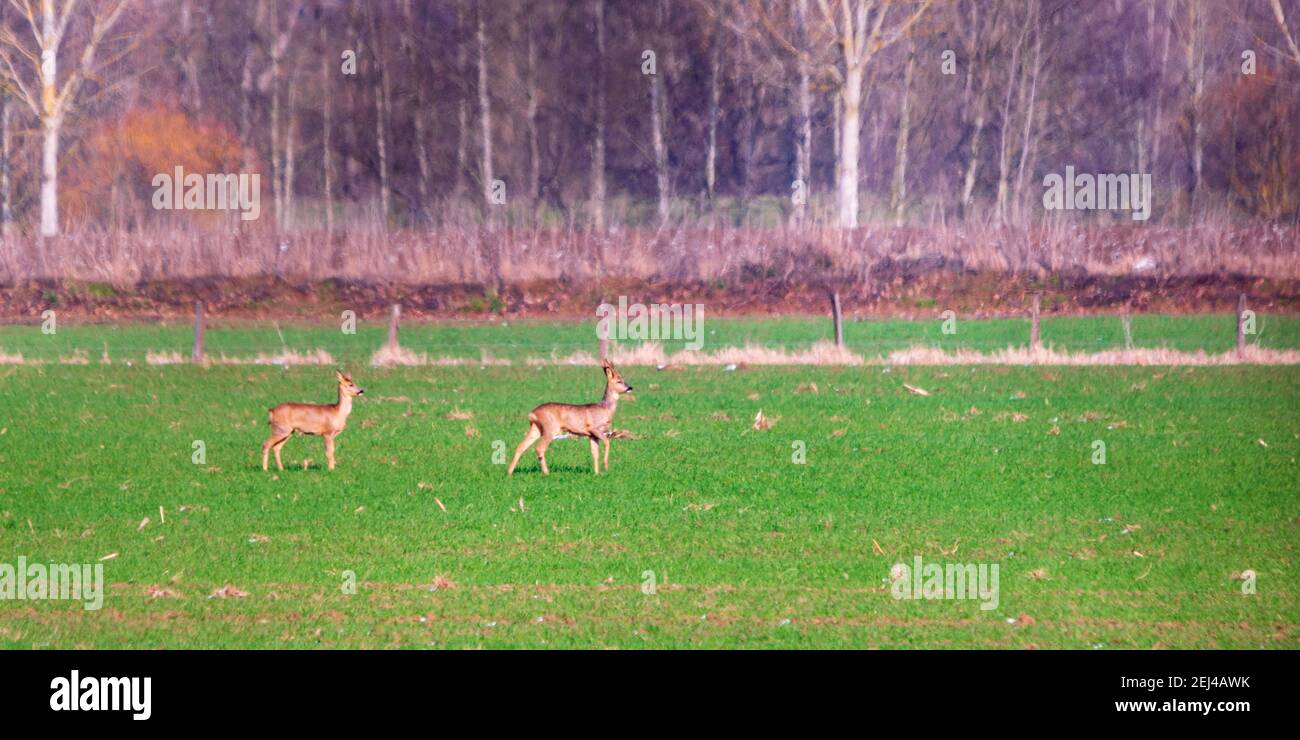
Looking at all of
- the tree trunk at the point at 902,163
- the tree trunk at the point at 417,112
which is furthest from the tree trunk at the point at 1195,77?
the tree trunk at the point at 417,112

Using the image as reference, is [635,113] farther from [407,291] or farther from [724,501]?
[724,501]

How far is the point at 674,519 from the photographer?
54.3ft

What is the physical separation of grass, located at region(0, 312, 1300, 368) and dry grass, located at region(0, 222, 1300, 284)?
3364 mm

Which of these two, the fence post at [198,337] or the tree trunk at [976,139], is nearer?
the fence post at [198,337]

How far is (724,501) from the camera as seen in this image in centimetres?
1772

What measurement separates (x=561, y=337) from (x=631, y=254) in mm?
9291

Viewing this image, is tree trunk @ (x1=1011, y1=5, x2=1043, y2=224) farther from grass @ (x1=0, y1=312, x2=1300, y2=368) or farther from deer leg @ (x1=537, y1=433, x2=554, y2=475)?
deer leg @ (x1=537, y1=433, x2=554, y2=475)

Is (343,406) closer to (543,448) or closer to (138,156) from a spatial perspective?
(543,448)

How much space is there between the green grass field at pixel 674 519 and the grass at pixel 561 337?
879 cm

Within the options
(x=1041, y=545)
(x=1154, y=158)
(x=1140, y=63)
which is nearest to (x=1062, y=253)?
(x=1154, y=158)

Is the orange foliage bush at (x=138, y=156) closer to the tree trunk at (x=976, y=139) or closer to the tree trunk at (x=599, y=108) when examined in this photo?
the tree trunk at (x=599, y=108)

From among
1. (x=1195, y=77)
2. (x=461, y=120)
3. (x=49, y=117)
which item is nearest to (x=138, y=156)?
(x=461, y=120)

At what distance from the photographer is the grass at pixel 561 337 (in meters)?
38.6

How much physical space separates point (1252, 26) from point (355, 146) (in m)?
40.8
